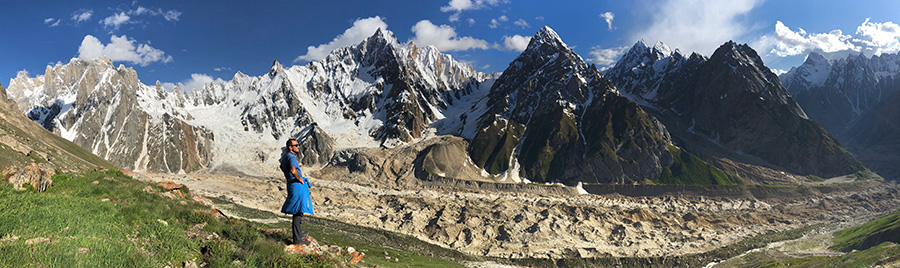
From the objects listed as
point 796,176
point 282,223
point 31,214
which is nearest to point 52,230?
point 31,214

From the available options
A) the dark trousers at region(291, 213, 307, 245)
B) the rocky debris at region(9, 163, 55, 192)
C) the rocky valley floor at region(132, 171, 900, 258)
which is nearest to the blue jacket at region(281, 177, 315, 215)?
the dark trousers at region(291, 213, 307, 245)

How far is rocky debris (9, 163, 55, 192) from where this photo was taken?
15906 millimetres

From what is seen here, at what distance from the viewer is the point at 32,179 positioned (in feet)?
56.3

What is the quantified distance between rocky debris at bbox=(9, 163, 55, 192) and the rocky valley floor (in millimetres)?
72628

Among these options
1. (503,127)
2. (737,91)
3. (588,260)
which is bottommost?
(588,260)

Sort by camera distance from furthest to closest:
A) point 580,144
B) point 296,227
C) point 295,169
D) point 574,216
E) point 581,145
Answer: point 580,144 → point 581,145 → point 574,216 → point 296,227 → point 295,169

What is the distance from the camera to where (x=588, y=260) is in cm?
8112

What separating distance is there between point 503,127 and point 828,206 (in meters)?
121

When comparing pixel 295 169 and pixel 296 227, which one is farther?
pixel 296 227

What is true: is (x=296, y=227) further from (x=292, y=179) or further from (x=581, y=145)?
(x=581, y=145)

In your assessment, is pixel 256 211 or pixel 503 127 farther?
pixel 503 127

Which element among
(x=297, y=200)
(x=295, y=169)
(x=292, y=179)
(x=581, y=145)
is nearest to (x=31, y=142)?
(x=292, y=179)

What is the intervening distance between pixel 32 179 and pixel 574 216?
106 meters

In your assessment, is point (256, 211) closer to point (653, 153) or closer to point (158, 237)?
point (158, 237)
